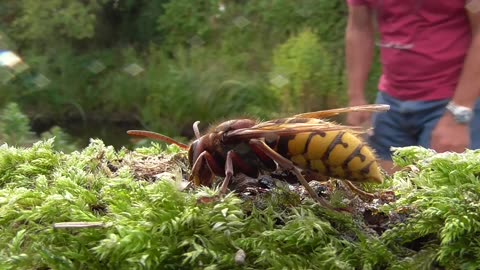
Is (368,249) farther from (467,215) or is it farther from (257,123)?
(257,123)

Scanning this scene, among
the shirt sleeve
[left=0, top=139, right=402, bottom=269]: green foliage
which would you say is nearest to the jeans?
the shirt sleeve

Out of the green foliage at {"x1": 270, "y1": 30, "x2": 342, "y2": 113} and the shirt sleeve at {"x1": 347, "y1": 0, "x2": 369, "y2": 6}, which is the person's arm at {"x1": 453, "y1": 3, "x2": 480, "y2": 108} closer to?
the shirt sleeve at {"x1": 347, "y1": 0, "x2": 369, "y2": 6}

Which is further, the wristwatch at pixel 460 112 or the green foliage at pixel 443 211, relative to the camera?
the wristwatch at pixel 460 112

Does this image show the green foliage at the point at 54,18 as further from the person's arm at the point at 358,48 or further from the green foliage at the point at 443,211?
the green foliage at the point at 443,211

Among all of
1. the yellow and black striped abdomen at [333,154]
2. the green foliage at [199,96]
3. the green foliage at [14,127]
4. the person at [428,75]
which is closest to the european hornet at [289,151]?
the yellow and black striped abdomen at [333,154]

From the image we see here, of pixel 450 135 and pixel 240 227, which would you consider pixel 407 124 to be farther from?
pixel 240 227

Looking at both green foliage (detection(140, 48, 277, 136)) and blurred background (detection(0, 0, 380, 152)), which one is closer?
blurred background (detection(0, 0, 380, 152))

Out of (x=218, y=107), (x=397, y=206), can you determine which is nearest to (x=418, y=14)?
(x=397, y=206)
